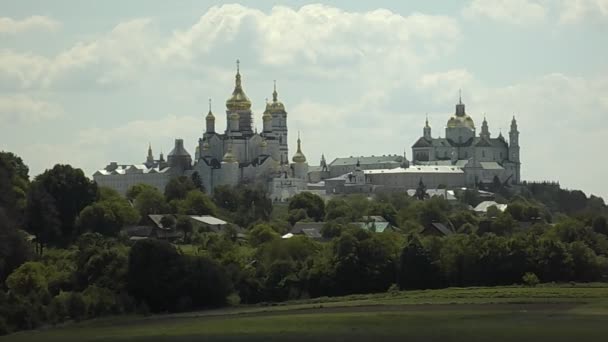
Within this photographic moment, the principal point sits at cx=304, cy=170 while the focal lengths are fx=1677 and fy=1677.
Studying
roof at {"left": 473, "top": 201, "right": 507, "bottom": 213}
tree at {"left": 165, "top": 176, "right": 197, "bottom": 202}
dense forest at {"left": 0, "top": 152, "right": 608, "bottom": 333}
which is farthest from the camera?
roof at {"left": 473, "top": 201, "right": 507, "bottom": 213}

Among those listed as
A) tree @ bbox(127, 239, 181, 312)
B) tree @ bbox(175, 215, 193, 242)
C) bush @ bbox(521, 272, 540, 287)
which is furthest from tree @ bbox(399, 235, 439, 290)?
tree @ bbox(175, 215, 193, 242)

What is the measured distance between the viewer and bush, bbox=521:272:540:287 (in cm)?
7950

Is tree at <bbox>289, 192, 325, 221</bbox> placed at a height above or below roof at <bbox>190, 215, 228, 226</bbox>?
above

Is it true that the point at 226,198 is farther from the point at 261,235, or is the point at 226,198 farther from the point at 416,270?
the point at 416,270

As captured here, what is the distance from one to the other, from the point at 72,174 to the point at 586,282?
40.3 m

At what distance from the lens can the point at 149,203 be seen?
5037 inches

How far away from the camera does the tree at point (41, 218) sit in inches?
3895

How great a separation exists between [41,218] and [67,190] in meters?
8.77

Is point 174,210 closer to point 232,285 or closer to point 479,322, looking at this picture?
point 232,285

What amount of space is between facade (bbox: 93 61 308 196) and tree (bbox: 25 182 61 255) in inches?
2809

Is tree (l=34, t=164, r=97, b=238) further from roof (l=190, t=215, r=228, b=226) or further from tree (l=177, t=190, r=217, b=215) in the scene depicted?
tree (l=177, t=190, r=217, b=215)

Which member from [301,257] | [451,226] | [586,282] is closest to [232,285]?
[301,257]

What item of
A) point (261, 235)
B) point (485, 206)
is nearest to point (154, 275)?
point (261, 235)

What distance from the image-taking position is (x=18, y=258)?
83.2 meters
